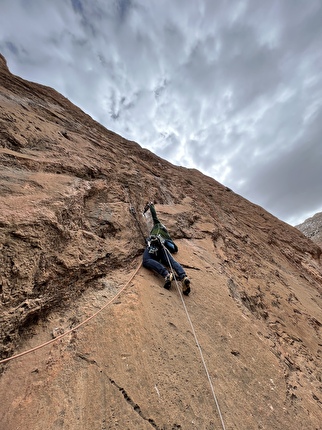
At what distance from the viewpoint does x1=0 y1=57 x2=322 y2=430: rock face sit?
2.60 meters

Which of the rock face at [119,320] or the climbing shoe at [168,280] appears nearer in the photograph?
the rock face at [119,320]

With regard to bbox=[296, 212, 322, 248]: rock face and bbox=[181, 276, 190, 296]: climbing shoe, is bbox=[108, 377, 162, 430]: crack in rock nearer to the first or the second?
bbox=[181, 276, 190, 296]: climbing shoe

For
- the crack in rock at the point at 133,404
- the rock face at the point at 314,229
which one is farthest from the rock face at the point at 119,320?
the rock face at the point at 314,229

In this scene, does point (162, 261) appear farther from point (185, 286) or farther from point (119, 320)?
point (119, 320)

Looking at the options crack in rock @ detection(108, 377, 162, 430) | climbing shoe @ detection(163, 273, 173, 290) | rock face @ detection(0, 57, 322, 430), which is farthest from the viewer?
climbing shoe @ detection(163, 273, 173, 290)

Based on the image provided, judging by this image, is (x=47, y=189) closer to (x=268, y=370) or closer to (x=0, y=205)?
(x=0, y=205)

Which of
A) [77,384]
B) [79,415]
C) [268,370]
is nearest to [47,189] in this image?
[77,384]

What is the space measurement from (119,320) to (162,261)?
187 cm

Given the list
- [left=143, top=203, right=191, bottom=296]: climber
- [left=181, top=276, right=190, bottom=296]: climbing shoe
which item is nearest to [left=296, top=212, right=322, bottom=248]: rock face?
[left=143, top=203, right=191, bottom=296]: climber

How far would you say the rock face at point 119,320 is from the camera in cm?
260

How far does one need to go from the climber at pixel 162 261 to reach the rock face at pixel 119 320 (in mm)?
196

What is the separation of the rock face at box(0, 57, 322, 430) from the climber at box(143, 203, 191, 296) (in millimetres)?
196

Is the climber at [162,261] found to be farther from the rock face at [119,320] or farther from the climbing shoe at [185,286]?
the rock face at [119,320]

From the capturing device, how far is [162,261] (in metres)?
5.09
